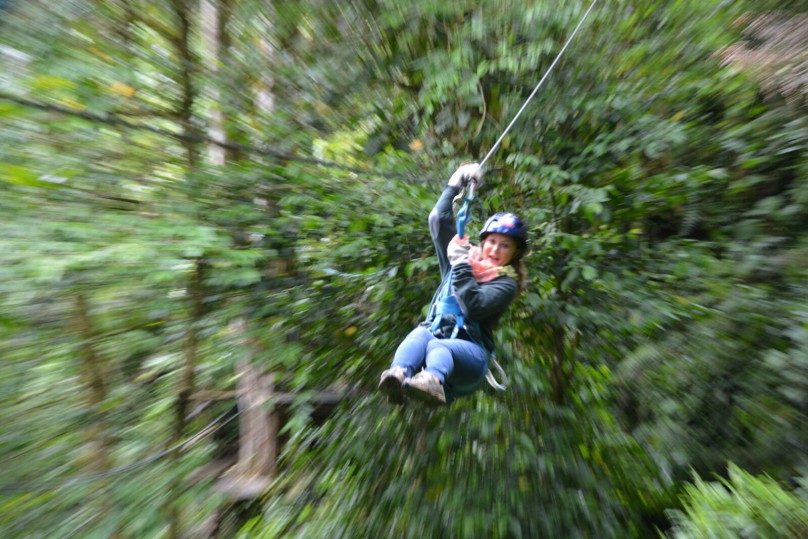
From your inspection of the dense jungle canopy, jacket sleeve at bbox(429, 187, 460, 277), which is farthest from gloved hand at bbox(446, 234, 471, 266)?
the dense jungle canopy

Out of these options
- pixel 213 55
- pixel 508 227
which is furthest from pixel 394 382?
pixel 213 55

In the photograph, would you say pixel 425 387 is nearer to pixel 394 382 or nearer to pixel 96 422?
pixel 394 382

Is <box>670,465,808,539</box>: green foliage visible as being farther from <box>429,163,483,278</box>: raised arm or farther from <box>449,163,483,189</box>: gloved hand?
<box>449,163,483,189</box>: gloved hand

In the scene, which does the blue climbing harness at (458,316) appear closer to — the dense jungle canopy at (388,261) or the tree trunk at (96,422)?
the dense jungle canopy at (388,261)

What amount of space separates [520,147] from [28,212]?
3.18 meters

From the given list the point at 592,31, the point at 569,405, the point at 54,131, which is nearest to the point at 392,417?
the point at 569,405

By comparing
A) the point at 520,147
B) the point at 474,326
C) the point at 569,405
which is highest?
the point at 520,147

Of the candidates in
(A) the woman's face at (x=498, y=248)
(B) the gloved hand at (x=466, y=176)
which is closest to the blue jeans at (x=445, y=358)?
(A) the woman's face at (x=498, y=248)

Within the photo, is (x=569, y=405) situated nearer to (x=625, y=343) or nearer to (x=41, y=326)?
(x=625, y=343)

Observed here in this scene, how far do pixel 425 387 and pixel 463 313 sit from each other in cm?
59

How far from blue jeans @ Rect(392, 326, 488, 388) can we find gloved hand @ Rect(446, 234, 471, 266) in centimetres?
41

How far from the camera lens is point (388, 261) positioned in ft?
11.1

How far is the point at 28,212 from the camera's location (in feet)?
5.85

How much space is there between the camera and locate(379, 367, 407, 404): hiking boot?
2027mm
